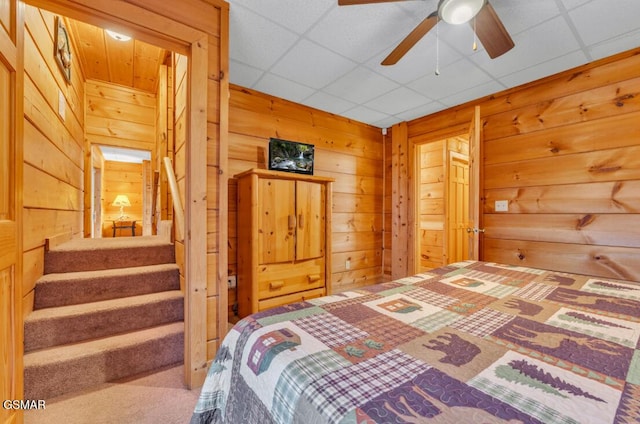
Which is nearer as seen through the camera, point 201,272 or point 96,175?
point 201,272

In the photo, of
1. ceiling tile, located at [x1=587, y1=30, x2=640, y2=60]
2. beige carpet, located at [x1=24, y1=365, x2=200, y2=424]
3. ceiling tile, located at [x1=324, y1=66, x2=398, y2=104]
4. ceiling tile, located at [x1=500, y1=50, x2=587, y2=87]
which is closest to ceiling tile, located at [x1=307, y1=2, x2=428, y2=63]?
ceiling tile, located at [x1=324, y1=66, x2=398, y2=104]

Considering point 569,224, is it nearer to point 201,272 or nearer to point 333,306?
point 333,306

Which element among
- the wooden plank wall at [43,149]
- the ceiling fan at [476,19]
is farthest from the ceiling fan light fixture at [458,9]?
the wooden plank wall at [43,149]

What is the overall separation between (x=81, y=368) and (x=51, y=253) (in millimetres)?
1025

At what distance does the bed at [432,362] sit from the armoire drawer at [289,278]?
126 cm

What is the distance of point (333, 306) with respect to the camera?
3.54ft

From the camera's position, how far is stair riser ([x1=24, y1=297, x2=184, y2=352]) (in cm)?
166

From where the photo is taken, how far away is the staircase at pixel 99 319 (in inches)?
61.9

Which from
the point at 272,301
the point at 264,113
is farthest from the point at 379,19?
the point at 272,301

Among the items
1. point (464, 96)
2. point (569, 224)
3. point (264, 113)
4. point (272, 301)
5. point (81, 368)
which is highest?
point (464, 96)

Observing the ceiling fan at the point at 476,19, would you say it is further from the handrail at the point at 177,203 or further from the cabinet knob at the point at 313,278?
the cabinet knob at the point at 313,278

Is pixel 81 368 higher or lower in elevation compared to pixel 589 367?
lower

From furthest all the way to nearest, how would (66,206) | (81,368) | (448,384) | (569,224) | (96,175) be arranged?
(96,175) → (66,206) → (569,224) → (81,368) → (448,384)

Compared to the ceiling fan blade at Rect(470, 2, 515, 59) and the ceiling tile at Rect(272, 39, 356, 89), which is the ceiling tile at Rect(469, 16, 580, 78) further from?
the ceiling tile at Rect(272, 39, 356, 89)
